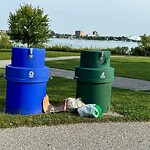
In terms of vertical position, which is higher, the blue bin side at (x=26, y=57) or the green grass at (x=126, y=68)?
the blue bin side at (x=26, y=57)

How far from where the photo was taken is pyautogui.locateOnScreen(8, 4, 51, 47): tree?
112 ft

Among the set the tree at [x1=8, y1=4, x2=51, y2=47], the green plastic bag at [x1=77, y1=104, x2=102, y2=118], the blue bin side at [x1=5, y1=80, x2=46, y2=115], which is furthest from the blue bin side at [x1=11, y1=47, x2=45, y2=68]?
the tree at [x1=8, y1=4, x2=51, y2=47]

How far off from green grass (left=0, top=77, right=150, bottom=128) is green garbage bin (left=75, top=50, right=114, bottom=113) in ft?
1.75

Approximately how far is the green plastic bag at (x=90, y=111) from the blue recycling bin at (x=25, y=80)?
803 mm

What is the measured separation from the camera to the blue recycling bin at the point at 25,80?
21.1ft

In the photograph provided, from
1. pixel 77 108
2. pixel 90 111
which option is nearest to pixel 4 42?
pixel 77 108

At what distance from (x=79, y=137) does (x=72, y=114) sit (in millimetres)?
1328

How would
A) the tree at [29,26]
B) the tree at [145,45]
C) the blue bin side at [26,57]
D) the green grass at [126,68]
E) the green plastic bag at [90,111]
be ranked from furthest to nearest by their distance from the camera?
1. the tree at [145,45]
2. the tree at [29,26]
3. the green grass at [126,68]
4. the green plastic bag at [90,111]
5. the blue bin side at [26,57]

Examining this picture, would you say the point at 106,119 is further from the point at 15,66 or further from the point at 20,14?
the point at 20,14

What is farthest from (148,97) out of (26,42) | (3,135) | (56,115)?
(26,42)

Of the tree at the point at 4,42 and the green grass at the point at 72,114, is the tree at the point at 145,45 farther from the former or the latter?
→ the green grass at the point at 72,114

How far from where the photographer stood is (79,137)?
5.43 m

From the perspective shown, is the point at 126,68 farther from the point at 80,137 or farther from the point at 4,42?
the point at 4,42

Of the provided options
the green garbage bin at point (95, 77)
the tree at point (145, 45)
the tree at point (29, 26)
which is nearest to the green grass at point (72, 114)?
the green garbage bin at point (95, 77)
